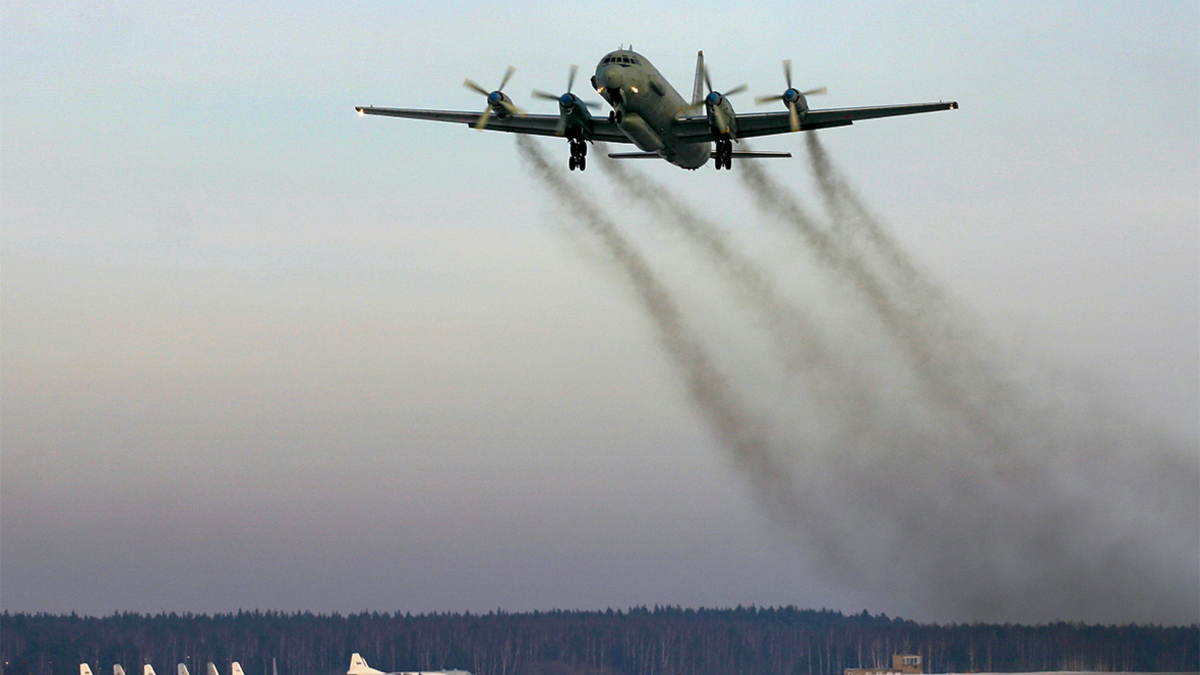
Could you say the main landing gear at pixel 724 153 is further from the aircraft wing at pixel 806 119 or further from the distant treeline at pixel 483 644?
the distant treeline at pixel 483 644

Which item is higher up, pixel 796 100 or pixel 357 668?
pixel 796 100

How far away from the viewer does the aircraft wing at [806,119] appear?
5344 cm

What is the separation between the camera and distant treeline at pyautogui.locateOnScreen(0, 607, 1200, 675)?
123m

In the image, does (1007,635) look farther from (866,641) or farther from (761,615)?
(761,615)

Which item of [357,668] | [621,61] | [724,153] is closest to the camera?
[621,61]

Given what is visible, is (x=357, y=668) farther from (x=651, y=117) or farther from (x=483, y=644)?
(x=651, y=117)

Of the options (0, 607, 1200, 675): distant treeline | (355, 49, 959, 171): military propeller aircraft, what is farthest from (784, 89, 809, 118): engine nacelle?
(0, 607, 1200, 675): distant treeline

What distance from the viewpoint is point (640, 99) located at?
51188 millimetres

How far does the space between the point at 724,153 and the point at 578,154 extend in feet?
19.0

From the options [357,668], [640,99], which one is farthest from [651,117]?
[357,668]

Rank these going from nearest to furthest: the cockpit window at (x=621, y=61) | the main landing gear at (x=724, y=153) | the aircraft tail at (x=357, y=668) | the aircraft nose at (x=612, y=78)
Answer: the aircraft nose at (x=612, y=78) → the cockpit window at (x=621, y=61) → the main landing gear at (x=724, y=153) → the aircraft tail at (x=357, y=668)

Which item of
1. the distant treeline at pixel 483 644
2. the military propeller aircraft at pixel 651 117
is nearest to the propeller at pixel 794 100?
the military propeller aircraft at pixel 651 117

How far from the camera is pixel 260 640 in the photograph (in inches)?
5689

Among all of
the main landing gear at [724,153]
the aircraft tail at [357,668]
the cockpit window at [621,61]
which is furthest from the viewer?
the aircraft tail at [357,668]
